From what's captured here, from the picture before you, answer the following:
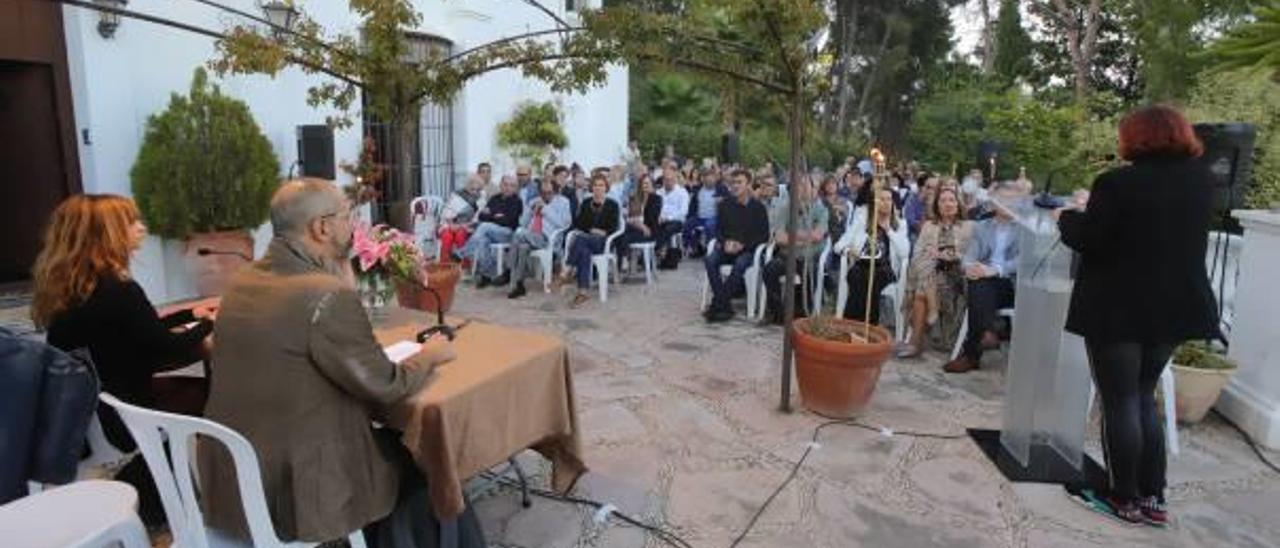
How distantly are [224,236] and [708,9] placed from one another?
4.55m

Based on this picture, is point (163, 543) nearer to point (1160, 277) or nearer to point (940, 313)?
point (1160, 277)

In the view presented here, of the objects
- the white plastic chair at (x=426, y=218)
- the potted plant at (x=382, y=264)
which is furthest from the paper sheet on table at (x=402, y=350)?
the white plastic chair at (x=426, y=218)

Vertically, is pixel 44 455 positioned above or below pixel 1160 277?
below

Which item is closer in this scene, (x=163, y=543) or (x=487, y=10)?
(x=163, y=543)

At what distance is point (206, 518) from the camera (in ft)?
7.20

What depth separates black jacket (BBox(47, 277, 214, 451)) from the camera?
2.60m

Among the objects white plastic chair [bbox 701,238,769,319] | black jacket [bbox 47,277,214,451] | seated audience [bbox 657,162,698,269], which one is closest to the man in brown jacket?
black jacket [bbox 47,277,214,451]

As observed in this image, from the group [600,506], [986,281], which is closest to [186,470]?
[600,506]

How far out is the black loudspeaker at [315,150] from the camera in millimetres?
7422

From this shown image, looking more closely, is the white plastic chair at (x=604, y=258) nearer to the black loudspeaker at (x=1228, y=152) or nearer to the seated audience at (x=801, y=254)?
the seated audience at (x=801, y=254)

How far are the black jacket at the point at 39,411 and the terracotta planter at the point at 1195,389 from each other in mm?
4561

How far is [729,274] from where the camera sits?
658 cm

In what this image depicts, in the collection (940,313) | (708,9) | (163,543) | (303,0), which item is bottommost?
(163,543)

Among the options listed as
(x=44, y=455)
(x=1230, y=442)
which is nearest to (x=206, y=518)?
(x=44, y=455)
